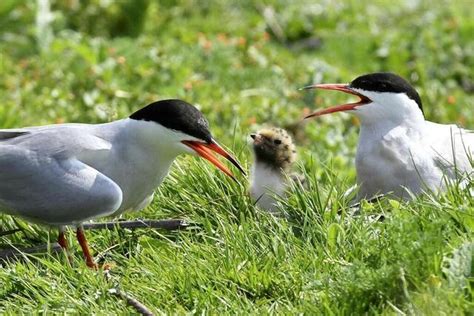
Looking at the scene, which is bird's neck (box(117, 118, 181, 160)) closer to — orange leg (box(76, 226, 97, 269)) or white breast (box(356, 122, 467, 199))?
orange leg (box(76, 226, 97, 269))

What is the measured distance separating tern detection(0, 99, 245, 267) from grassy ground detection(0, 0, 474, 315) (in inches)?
8.3

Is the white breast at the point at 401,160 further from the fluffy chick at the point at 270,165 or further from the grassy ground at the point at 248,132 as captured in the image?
the fluffy chick at the point at 270,165

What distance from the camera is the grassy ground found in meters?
4.29

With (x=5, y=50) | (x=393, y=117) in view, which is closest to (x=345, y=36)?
(x=5, y=50)

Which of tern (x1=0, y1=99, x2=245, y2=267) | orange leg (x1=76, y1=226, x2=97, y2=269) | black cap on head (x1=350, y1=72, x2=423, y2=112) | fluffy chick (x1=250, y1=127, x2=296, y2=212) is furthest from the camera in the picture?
black cap on head (x1=350, y1=72, x2=423, y2=112)

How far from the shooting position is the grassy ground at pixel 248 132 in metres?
4.29

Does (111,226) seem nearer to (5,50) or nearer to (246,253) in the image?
(246,253)

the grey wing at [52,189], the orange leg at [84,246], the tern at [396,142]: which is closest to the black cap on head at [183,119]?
the grey wing at [52,189]

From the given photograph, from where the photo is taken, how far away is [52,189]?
5.02 metres

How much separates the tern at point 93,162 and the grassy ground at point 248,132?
211 millimetres

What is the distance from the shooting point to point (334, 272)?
441cm

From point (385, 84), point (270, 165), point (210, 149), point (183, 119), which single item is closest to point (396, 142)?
point (385, 84)

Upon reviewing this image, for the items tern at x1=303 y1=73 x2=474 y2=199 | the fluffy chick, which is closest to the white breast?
tern at x1=303 y1=73 x2=474 y2=199

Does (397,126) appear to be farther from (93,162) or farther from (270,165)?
(93,162)
